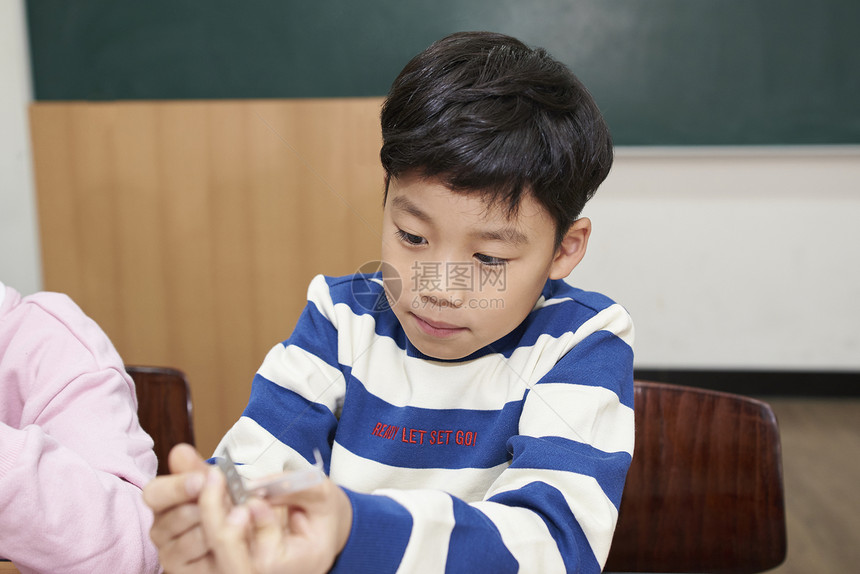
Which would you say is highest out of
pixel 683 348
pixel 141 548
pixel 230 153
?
pixel 230 153

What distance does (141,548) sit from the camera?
0.59 m

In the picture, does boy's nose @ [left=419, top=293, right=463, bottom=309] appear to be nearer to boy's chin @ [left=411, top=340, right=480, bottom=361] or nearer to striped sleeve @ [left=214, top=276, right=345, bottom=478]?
boy's chin @ [left=411, top=340, right=480, bottom=361]

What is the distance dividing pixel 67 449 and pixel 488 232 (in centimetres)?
42

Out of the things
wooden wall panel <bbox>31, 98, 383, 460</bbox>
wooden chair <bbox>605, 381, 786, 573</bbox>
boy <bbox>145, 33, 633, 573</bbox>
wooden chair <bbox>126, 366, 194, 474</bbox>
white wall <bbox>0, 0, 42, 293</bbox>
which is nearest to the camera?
boy <bbox>145, 33, 633, 573</bbox>

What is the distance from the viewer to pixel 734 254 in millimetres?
2553

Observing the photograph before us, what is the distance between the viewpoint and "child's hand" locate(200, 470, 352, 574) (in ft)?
1.18

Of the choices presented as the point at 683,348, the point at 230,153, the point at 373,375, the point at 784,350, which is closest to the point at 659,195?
the point at 683,348

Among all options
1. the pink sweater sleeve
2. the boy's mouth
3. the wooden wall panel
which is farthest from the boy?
the wooden wall panel

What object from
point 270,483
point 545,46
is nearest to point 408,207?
point 270,483

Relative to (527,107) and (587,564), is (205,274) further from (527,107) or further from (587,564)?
(587,564)

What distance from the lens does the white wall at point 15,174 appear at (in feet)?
6.84

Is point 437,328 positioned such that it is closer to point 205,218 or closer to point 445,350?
point 445,350

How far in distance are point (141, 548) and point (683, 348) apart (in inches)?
94.4

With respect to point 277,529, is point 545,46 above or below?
above
